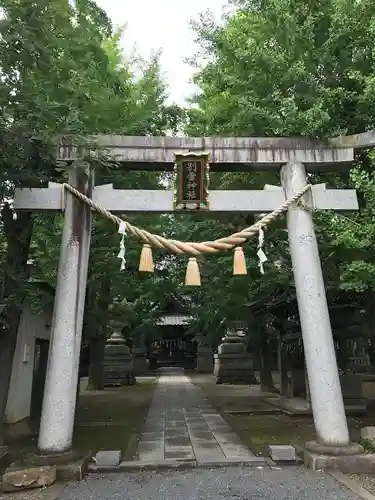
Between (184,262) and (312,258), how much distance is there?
9776mm

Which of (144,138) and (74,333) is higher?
(144,138)

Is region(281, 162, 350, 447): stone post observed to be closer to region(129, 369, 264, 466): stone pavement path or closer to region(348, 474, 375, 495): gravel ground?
region(348, 474, 375, 495): gravel ground

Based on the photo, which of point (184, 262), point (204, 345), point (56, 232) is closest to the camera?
point (56, 232)

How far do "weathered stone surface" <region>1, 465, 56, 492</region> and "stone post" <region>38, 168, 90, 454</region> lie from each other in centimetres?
51

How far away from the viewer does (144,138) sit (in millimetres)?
7762

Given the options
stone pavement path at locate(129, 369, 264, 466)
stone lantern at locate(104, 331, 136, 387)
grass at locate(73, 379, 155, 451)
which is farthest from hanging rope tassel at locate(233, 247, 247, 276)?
stone lantern at locate(104, 331, 136, 387)

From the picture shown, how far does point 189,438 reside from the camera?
30.1ft

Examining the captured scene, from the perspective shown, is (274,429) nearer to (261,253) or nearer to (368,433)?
(368,433)

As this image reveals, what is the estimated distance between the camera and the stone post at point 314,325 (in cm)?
682

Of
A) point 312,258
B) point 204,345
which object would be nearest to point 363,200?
point 312,258

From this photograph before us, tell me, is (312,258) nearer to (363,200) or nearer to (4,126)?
(363,200)

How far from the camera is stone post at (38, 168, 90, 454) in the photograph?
6.62 metres

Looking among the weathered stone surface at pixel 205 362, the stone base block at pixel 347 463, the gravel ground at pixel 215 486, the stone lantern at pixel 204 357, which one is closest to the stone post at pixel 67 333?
the gravel ground at pixel 215 486

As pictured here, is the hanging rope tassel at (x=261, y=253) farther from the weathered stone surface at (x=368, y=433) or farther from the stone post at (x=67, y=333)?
the weathered stone surface at (x=368, y=433)
